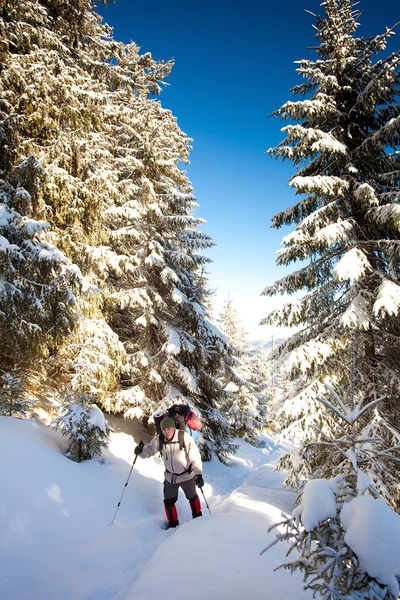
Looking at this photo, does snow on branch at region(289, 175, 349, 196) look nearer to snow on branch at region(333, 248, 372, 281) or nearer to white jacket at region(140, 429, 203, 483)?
snow on branch at region(333, 248, 372, 281)

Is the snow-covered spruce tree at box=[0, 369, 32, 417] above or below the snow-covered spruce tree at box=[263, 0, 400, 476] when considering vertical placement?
below

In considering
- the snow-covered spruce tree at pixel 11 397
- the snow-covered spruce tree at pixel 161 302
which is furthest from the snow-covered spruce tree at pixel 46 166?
the snow-covered spruce tree at pixel 161 302

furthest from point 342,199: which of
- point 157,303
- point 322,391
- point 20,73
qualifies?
point 20,73

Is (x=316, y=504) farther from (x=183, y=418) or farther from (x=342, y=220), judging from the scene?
(x=342, y=220)

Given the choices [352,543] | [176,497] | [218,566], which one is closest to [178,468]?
[176,497]

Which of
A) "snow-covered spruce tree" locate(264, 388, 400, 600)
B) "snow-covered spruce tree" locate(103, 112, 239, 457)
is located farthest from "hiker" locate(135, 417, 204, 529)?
"snow-covered spruce tree" locate(103, 112, 239, 457)

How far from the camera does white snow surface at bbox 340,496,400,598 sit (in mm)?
1673

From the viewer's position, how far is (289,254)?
8.16 m

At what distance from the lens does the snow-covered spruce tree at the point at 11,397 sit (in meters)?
6.88

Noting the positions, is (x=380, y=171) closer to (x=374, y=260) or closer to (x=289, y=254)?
(x=374, y=260)

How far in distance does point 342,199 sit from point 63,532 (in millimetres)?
9118

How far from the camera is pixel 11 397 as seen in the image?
698cm

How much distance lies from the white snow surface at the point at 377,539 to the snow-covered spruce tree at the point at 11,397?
7.32 metres

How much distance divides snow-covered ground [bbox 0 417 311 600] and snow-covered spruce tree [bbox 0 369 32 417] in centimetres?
55
